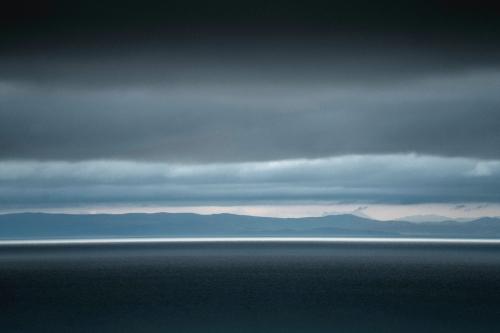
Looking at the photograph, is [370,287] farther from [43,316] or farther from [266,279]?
[43,316]

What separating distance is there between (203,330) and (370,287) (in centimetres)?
6201

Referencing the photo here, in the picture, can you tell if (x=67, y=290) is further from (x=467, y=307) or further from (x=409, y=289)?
(x=467, y=307)

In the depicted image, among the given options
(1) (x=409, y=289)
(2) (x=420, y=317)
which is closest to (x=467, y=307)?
(2) (x=420, y=317)

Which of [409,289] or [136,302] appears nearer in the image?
[136,302]

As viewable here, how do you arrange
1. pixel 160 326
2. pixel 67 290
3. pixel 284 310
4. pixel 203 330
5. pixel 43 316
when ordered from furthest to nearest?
1. pixel 67 290
2. pixel 284 310
3. pixel 43 316
4. pixel 160 326
5. pixel 203 330

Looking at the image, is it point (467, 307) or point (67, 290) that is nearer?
point (467, 307)

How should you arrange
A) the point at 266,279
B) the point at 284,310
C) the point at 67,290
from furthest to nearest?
1. the point at 266,279
2. the point at 67,290
3. the point at 284,310

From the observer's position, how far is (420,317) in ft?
239

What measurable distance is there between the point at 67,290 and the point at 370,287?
46.7 m

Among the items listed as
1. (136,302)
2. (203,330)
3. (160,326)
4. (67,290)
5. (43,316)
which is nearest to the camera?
(203,330)

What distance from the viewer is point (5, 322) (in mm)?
67000

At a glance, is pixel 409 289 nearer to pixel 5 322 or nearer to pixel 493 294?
pixel 493 294

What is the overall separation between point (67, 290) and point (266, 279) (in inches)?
1660

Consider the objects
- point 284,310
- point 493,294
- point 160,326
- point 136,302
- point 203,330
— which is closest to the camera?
point 203,330
